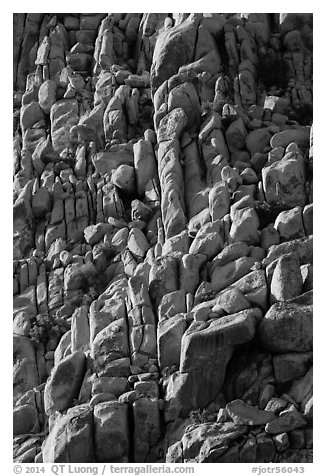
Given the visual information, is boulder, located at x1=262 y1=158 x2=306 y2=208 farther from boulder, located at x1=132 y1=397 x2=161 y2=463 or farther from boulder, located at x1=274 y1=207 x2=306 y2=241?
boulder, located at x1=132 y1=397 x2=161 y2=463

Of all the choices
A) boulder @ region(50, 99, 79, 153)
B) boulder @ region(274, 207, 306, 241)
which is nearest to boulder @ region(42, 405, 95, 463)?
boulder @ region(274, 207, 306, 241)

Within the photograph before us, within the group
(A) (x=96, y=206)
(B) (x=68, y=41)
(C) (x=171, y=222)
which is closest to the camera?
(C) (x=171, y=222)

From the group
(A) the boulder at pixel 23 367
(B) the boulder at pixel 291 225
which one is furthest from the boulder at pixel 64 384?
(B) the boulder at pixel 291 225

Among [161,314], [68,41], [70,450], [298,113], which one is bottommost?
[70,450]

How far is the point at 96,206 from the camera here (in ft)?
294

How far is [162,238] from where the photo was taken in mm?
84250

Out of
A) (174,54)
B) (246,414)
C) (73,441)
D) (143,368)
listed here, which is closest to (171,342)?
(143,368)

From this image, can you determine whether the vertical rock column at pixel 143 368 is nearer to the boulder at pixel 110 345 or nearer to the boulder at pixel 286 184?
the boulder at pixel 110 345

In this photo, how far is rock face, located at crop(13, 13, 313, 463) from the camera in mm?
73375

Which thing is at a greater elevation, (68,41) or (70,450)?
(68,41)

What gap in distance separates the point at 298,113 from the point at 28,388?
23.3 meters

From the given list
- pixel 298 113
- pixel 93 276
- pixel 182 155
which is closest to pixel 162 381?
pixel 93 276

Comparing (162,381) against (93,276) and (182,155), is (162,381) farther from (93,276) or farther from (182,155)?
(182,155)

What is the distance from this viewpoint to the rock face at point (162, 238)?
73375 mm
